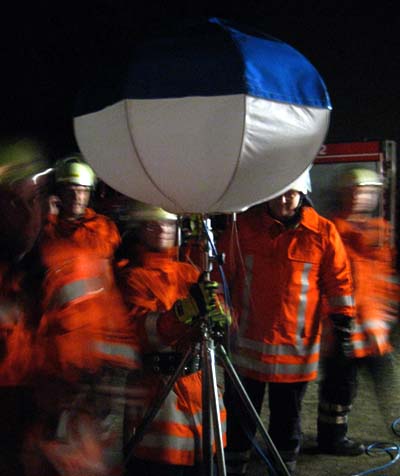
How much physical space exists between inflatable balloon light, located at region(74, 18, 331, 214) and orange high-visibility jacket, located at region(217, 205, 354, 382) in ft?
3.92

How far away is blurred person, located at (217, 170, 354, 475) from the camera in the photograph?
371cm

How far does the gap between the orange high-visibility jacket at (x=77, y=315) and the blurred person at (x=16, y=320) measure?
49 millimetres

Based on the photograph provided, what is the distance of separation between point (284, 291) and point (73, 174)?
73.6 inches

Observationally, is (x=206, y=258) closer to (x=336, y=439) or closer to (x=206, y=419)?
(x=206, y=419)

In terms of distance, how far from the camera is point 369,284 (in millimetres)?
4203

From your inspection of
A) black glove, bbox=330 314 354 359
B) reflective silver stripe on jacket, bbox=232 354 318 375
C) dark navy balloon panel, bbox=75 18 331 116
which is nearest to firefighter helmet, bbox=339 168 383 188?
black glove, bbox=330 314 354 359

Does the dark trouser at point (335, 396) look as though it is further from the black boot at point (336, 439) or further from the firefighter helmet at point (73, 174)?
the firefighter helmet at point (73, 174)

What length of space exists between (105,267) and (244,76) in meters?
0.90

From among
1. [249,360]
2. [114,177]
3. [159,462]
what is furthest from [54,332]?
[249,360]

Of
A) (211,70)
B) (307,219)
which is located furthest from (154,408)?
(307,219)

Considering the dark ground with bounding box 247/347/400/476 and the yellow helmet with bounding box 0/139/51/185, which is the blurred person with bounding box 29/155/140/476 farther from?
the dark ground with bounding box 247/347/400/476

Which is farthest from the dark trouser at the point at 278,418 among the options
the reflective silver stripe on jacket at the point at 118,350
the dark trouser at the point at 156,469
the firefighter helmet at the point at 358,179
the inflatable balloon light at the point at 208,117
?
the inflatable balloon light at the point at 208,117

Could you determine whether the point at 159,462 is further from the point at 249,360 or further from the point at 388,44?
the point at 388,44

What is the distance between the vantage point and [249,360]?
12.4 ft
